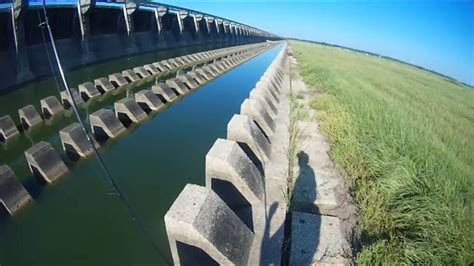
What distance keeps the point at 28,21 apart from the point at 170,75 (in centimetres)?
738

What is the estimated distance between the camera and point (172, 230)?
3090 millimetres

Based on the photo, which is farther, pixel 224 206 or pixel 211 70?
pixel 211 70

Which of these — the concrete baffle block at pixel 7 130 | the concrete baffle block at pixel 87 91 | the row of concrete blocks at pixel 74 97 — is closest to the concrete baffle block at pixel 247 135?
the row of concrete blocks at pixel 74 97

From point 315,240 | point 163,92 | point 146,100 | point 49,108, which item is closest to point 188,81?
point 163,92

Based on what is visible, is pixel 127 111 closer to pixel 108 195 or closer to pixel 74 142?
pixel 74 142

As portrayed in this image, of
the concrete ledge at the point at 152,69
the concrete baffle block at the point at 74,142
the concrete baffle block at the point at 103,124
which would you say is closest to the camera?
the concrete baffle block at the point at 74,142

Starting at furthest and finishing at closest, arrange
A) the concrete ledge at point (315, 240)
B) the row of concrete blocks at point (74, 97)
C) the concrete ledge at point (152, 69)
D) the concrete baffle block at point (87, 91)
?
the concrete ledge at point (152, 69) → the concrete baffle block at point (87, 91) → the row of concrete blocks at point (74, 97) → the concrete ledge at point (315, 240)

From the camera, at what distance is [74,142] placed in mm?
6465

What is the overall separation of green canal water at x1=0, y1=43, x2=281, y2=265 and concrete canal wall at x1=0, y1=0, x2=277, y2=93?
3.31 m

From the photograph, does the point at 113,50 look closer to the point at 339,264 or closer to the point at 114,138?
the point at 114,138

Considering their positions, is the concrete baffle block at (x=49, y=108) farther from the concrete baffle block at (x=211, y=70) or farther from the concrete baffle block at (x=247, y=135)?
the concrete baffle block at (x=211, y=70)

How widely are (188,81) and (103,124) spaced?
284 inches

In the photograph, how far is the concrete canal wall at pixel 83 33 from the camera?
12.2 m

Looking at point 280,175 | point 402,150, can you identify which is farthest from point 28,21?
point 402,150
